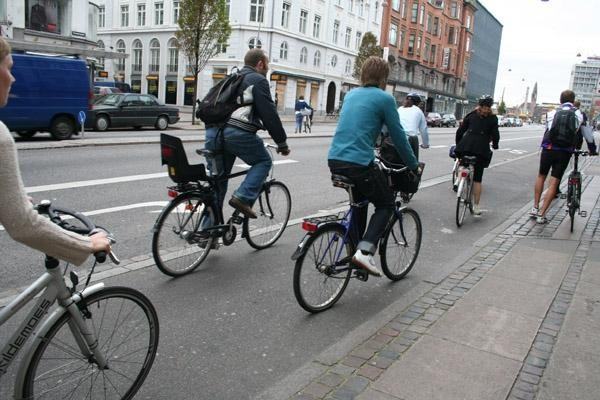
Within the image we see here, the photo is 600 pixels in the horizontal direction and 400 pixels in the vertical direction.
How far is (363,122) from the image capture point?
4273mm

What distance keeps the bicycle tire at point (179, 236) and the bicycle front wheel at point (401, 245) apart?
5.41 feet

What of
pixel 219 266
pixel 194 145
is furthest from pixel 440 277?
pixel 194 145

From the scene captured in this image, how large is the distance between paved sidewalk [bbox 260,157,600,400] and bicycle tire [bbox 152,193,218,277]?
6.28ft

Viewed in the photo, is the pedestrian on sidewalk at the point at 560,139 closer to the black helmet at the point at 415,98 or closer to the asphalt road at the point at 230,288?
the asphalt road at the point at 230,288

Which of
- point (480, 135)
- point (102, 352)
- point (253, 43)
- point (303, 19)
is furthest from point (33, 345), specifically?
point (303, 19)

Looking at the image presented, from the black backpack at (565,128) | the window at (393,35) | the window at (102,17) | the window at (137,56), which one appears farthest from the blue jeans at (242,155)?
the window at (393,35)

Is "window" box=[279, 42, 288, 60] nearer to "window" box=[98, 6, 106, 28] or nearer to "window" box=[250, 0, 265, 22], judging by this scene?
"window" box=[250, 0, 265, 22]

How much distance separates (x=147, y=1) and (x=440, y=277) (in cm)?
4897

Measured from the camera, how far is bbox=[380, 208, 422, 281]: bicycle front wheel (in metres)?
5.04

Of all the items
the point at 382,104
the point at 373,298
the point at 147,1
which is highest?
the point at 147,1

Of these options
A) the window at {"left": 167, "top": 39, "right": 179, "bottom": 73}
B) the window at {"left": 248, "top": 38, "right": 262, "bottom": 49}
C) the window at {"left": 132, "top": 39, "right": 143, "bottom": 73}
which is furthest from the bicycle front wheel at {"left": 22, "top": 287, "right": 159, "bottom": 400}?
the window at {"left": 132, "top": 39, "right": 143, "bottom": 73}

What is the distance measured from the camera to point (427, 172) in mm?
14188

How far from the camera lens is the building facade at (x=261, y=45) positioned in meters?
44.2

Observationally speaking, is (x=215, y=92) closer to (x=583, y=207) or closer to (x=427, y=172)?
(x=583, y=207)
